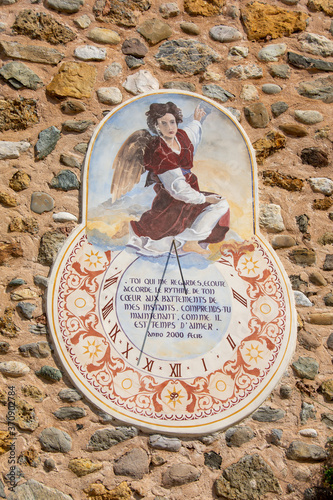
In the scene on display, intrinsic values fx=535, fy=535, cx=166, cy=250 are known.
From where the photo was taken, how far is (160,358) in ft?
11.4

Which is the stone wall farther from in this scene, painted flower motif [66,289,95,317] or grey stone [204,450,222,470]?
painted flower motif [66,289,95,317]

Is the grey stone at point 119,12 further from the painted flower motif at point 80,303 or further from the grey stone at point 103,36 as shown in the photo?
the painted flower motif at point 80,303

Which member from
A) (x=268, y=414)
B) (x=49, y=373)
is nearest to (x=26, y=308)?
(x=49, y=373)

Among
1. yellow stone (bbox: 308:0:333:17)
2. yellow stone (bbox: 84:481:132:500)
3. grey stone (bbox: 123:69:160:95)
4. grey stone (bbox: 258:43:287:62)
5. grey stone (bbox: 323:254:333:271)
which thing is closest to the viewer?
yellow stone (bbox: 84:481:132:500)

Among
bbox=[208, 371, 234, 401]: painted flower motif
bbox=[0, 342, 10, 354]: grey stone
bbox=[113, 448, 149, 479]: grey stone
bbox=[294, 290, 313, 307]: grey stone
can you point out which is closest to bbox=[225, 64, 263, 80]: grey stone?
bbox=[294, 290, 313, 307]: grey stone

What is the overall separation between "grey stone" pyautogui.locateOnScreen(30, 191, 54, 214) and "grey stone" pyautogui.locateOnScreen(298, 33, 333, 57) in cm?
242

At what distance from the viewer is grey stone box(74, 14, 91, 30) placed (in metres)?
4.20

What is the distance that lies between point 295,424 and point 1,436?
1853mm

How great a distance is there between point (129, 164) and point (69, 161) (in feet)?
1.43

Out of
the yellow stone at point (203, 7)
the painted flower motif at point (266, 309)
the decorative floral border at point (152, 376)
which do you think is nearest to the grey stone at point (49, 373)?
the decorative floral border at point (152, 376)

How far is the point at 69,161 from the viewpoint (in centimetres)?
388

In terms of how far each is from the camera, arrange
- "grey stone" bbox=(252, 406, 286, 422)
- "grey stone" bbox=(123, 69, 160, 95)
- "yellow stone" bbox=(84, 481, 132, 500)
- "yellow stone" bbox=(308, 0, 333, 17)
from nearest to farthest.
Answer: "yellow stone" bbox=(84, 481, 132, 500)
"grey stone" bbox=(252, 406, 286, 422)
"grey stone" bbox=(123, 69, 160, 95)
"yellow stone" bbox=(308, 0, 333, 17)

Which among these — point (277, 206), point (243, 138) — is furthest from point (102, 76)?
point (277, 206)

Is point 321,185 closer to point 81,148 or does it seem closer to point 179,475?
point 81,148
